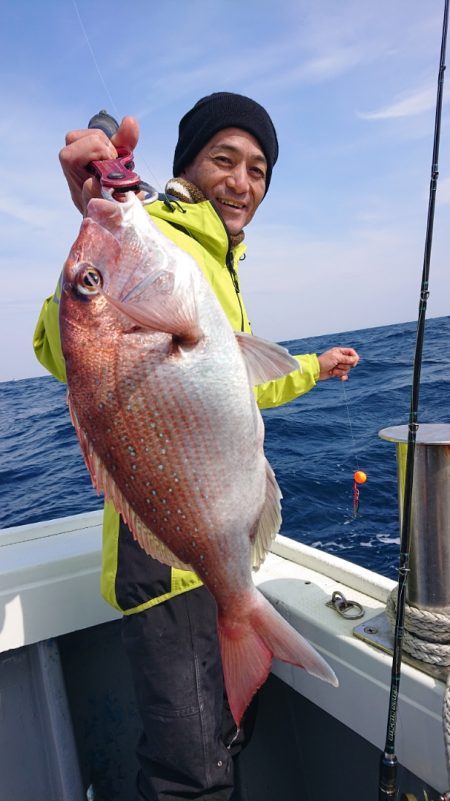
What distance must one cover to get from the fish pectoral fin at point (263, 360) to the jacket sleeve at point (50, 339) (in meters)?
0.57

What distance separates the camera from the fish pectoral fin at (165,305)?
1352mm

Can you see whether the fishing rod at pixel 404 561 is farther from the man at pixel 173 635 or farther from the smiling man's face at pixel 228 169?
the smiling man's face at pixel 228 169

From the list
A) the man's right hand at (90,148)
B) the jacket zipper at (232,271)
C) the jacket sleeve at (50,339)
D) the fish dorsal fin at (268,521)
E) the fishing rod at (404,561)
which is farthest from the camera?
the jacket zipper at (232,271)

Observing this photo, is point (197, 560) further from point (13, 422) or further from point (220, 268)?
point (13, 422)

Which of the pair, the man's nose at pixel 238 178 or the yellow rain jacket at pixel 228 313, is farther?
the man's nose at pixel 238 178

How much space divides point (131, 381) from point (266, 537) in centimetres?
63

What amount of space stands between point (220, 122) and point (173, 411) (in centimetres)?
167

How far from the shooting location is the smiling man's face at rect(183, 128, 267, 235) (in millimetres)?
2434

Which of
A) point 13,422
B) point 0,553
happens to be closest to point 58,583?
point 0,553

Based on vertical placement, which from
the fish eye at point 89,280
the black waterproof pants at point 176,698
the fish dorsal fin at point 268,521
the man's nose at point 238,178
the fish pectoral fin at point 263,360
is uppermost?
the man's nose at point 238,178

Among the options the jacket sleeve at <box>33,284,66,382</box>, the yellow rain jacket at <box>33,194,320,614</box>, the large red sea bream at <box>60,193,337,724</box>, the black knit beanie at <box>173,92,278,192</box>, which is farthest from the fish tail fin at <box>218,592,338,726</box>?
the black knit beanie at <box>173,92,278,192</box>

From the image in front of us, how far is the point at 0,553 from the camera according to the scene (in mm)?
2959

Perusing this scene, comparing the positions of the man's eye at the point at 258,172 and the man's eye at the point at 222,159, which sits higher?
the man's eye at the point at 222,159

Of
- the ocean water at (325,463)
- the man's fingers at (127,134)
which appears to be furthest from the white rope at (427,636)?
the ocean water at (325,463)
